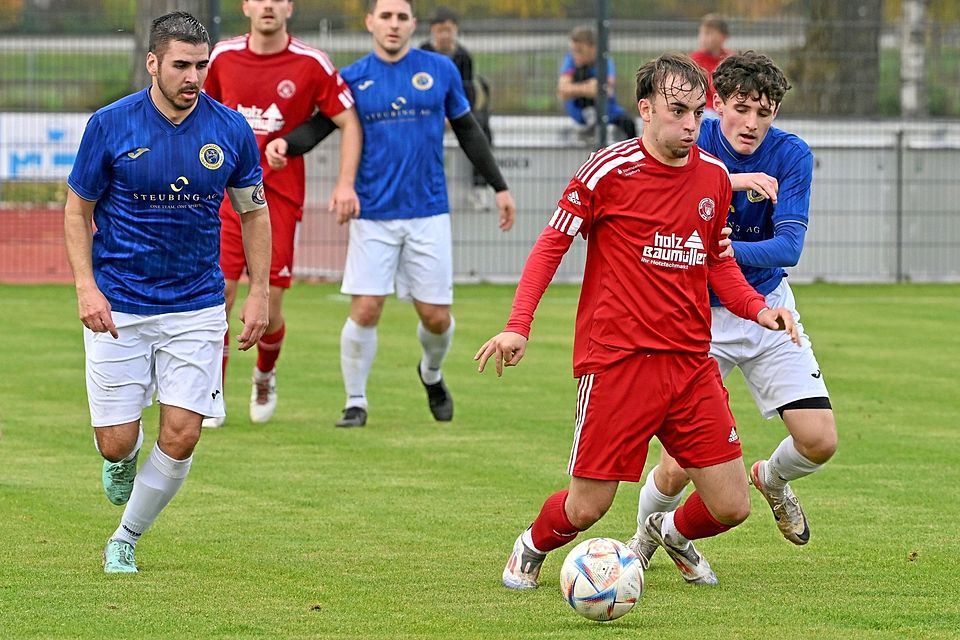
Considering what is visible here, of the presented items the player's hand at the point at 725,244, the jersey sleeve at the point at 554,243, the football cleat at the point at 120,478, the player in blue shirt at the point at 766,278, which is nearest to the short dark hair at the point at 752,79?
the player in blue shirt at the point at 766,278

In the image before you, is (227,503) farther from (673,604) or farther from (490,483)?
(673,604)

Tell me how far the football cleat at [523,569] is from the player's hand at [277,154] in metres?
4.36

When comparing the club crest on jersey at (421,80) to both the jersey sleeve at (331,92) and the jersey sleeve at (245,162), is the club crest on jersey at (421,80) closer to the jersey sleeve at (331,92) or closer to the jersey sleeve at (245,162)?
the jersey sleeve at (331,92)

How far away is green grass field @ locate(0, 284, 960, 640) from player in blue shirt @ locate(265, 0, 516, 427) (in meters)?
0.45

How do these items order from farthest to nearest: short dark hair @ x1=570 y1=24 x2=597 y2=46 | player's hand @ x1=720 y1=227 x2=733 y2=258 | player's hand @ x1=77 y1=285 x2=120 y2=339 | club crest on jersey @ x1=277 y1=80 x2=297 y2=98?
1. short dark hair @ x1=570 y1=24 x2=597 y2=46
2. club crest on jersey @ x1=277 y1=80 x2=297 y2=98
3. player's hand @ x1=77 y1=285 x2=120 y2=339
4. player's hand @ x1=720 y1=227 x2=733 y2=258

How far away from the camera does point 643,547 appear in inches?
283

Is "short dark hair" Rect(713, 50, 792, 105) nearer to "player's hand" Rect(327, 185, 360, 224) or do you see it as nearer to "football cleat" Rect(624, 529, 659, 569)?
"football cleat" Rect(624, 529, 659, 569)

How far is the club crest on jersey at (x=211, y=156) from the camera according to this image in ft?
23.0

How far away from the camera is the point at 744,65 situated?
7074 mm

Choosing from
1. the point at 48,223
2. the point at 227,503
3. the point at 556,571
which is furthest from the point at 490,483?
the point at 48,223

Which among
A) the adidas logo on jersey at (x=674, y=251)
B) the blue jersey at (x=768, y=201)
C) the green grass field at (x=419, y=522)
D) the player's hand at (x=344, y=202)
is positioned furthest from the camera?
the player's hand at (x=344, y=202)

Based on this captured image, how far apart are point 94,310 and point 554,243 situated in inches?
66.4

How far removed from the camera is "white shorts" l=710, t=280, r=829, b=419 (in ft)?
24.0

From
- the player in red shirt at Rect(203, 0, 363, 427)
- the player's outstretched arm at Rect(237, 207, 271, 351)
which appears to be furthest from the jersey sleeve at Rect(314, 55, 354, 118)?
the player's outstretched arm at Rect(237, 207, 271, 351)
